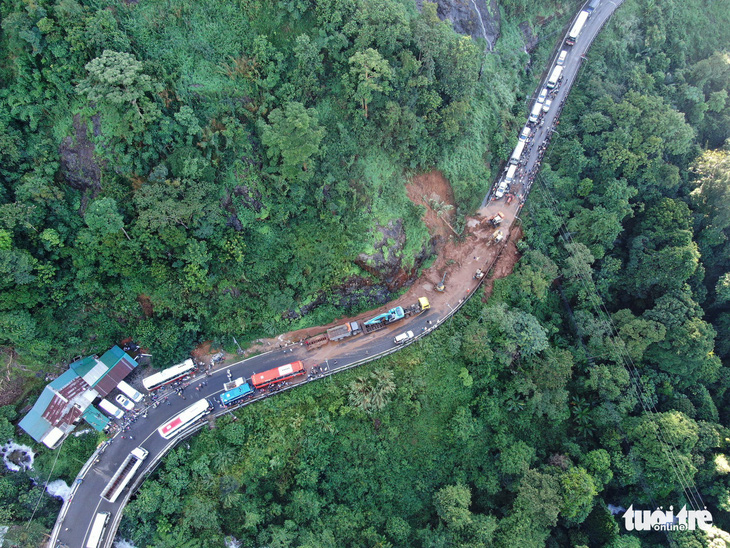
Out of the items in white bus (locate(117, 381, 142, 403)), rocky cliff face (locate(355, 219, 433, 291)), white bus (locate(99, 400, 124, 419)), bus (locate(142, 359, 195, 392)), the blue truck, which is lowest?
white bus (locate(99, 400, 124, 419))

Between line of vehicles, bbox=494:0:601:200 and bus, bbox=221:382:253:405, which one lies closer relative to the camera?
bus, bbox=221:382:253:405

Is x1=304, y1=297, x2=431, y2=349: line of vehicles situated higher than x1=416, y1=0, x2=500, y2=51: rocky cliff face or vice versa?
x1=416, y1=0, x2=500, y2=51: rocky cliff face

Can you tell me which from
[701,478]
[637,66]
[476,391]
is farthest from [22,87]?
[701,478]

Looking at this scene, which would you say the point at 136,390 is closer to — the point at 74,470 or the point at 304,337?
the point at 74,470

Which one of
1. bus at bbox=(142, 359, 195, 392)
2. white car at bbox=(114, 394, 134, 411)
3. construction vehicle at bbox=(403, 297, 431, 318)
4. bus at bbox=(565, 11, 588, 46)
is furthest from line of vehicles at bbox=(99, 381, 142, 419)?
bus at bbox=(565, 11, 588, 46)

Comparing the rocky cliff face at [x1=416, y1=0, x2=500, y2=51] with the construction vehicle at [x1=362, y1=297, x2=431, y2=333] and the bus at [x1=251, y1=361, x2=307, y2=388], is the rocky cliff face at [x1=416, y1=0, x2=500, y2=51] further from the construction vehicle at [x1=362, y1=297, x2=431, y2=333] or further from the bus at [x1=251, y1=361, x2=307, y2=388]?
the bus at [x1=251, y1=361, x2=307, y2=388]

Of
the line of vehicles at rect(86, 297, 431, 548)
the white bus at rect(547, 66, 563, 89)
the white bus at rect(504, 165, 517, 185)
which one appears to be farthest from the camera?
the white bus at rect(547, 66, 563, 89)
